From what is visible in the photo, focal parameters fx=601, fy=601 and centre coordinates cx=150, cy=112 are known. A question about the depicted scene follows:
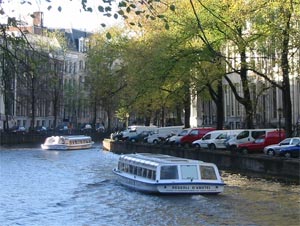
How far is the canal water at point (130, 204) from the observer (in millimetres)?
21562

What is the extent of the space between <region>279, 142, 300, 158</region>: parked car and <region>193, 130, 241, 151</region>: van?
10.5 m

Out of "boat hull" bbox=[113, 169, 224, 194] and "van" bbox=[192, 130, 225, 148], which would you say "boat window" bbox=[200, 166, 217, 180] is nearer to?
"boat hull" bbox=[113, 169, 224, 194]

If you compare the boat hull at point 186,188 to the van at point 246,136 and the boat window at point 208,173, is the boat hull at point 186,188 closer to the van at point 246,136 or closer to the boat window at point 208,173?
the boat window at point 208,173

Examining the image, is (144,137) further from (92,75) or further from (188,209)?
(188,209)

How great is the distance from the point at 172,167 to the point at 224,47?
18.6m

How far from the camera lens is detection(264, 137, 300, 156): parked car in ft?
126

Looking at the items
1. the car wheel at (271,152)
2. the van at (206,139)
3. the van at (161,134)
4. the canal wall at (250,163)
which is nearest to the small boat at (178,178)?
the canal wall at (250,163)

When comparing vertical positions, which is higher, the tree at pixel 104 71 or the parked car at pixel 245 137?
the tree at pixel 104 71

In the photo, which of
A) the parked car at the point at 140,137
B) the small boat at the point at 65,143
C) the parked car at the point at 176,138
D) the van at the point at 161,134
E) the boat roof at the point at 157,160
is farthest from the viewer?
the small boat at the point at 65,143

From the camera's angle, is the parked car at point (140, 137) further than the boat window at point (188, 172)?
Yes

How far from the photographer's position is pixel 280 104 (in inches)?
2574

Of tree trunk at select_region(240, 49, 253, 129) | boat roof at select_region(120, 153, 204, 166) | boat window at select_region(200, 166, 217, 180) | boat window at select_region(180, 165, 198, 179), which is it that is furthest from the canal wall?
boat window at select_region(180, 165, 198, 179)

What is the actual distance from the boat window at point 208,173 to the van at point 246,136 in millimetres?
16980

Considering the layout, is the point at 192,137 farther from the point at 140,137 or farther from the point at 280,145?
the point at 280,145
